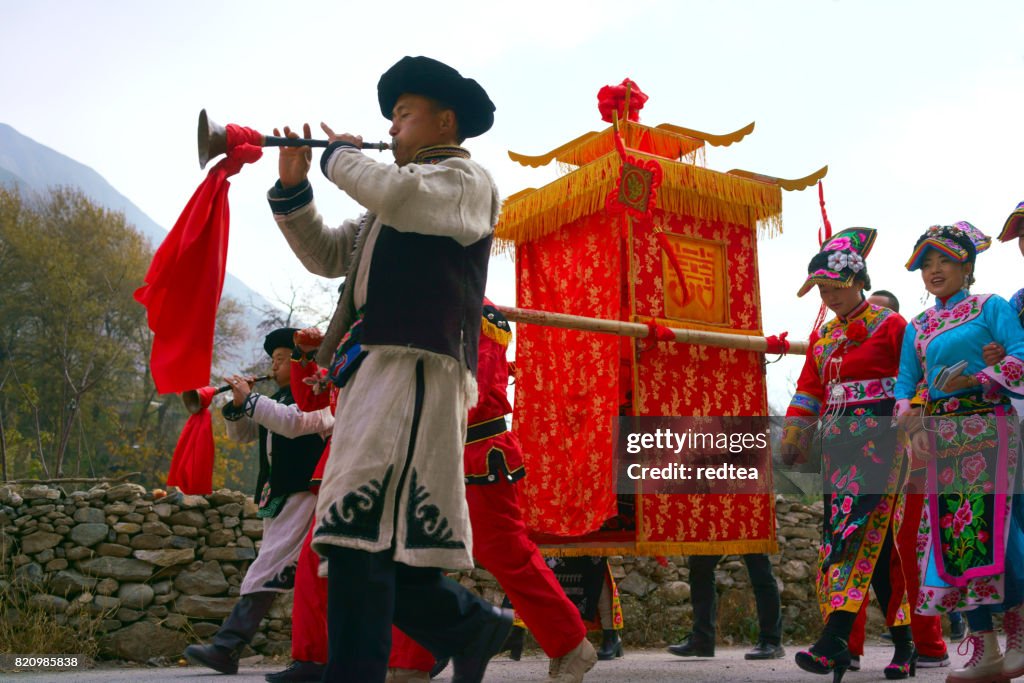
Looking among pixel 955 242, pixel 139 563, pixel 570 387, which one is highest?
pixel 955 242

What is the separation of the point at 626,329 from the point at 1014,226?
1.94m

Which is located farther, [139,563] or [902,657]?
[139,563]

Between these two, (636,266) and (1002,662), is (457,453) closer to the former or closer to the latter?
(1002,662)

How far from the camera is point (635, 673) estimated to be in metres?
5.14

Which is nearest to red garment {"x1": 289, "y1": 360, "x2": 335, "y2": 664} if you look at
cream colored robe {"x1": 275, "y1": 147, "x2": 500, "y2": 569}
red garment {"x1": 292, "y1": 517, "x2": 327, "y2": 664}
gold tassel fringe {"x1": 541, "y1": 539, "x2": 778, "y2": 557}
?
red garment {"x1": 292, "y1": 517, "x2": 327, "y2": 664}

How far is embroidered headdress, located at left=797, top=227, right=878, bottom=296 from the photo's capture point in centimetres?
473

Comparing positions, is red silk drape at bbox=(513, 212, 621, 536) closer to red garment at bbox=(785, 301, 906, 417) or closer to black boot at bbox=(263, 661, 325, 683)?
red garment at bbox=(785, 301, 906, 417)

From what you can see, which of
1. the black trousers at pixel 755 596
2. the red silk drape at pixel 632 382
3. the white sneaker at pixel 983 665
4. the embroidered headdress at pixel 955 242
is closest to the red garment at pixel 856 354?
the embroidered headdress at pixel 955 242

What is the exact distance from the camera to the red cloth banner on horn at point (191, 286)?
109 inches

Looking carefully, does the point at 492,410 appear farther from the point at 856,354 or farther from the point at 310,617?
the point at 856,354

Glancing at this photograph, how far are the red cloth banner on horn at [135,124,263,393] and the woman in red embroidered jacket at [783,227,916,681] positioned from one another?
2992 millimetres

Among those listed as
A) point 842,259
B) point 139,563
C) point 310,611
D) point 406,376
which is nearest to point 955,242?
point 842,259

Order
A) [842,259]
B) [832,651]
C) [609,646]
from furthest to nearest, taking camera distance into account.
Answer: [609,646], [842,259], [832,651]

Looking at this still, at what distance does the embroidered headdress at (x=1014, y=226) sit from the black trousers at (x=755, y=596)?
2523 mm
